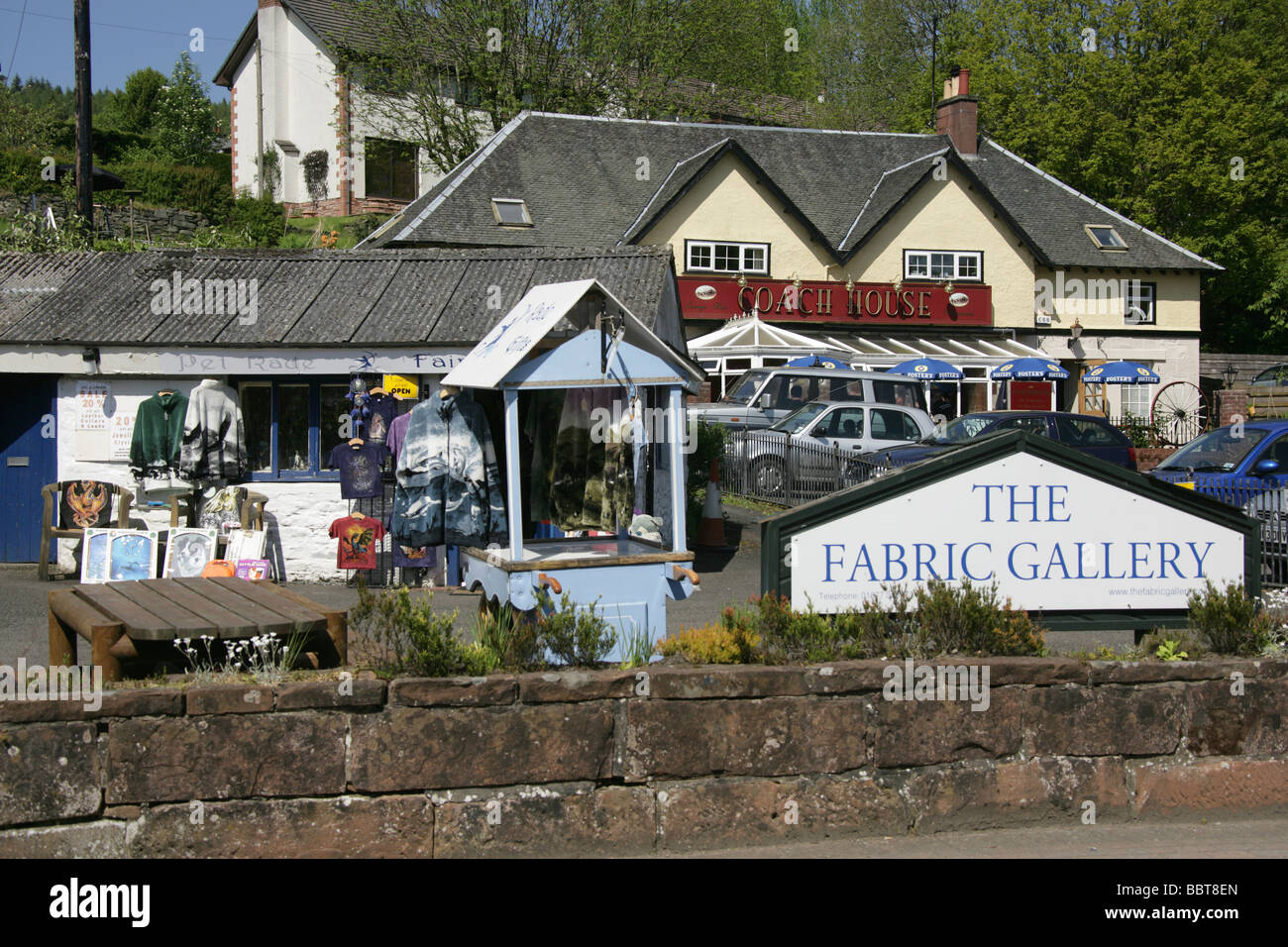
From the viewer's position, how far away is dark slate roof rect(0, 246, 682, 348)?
41.9ft

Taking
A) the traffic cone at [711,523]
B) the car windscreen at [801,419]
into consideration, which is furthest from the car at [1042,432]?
the traffic cone at [711,523]

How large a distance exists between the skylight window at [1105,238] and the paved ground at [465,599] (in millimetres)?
24131

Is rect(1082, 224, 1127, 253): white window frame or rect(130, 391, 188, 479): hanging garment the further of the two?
rect(1082, 224, 1127, 253): white window frame

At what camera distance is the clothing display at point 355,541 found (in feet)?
40.7

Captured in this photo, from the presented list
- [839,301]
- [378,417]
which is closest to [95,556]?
[378,417]

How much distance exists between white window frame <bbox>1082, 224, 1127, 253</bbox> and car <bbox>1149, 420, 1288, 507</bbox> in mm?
21066

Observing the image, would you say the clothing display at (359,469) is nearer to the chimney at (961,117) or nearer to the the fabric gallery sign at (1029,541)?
the the fabric gallery sign at (1029,541)

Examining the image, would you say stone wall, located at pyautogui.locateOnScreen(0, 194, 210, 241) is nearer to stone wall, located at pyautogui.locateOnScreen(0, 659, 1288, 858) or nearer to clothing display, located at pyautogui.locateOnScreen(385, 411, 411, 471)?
clothing display, located at pyautogui.locateOnScreen(385, 411, 411, 471)

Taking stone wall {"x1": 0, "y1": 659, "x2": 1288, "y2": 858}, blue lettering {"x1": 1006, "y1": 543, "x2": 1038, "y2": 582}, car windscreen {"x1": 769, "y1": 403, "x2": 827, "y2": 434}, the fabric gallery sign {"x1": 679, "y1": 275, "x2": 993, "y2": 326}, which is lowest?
stone wall {"x1": 0, "y1": 659, "x2": 1288, "y2": 858}

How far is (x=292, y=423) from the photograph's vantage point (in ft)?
43.3

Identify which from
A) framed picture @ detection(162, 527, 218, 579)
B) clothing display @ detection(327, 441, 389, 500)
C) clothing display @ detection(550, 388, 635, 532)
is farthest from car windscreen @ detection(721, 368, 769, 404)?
clothing display @ detection(550, 388, 635, 532)

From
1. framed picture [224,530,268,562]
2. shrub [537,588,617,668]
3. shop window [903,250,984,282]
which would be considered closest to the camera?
shrub [537,588,617,668]

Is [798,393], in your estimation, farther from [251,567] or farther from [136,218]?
[136,218]

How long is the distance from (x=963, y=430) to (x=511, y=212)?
14.9 meters
